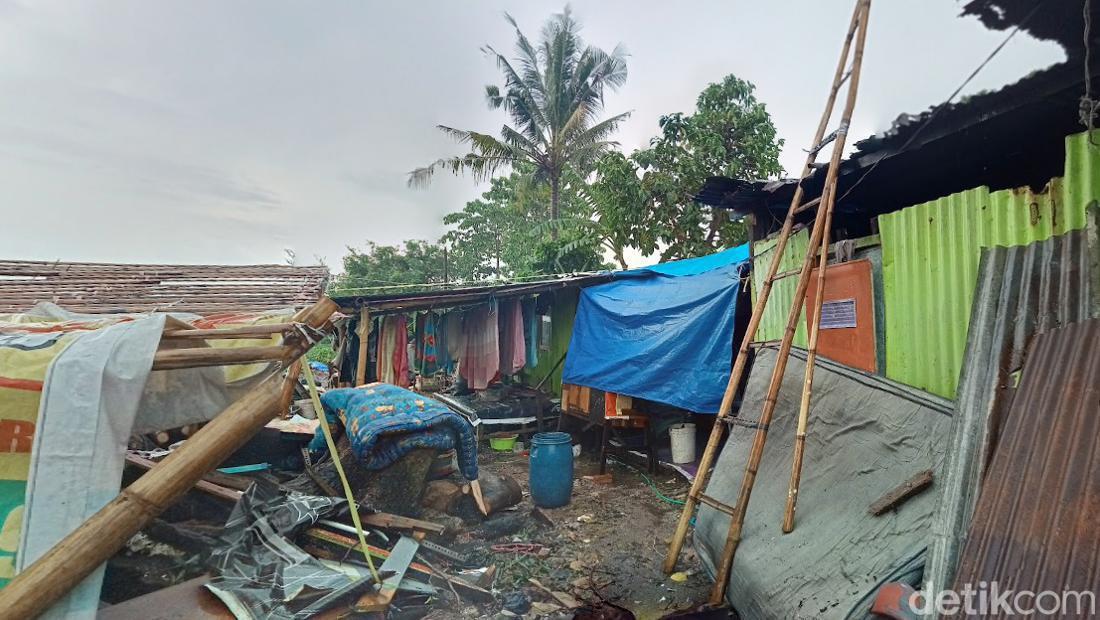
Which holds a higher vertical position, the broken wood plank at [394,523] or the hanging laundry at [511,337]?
the hanging laundry at [511,337]

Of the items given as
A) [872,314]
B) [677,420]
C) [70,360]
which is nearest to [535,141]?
[677,420]

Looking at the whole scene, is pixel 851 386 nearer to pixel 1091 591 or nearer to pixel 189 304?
pixel 1091 591

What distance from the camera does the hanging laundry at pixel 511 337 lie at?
940 centimetres

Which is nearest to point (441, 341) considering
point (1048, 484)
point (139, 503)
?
point (139, 503)

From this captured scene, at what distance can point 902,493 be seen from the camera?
259 centimetres

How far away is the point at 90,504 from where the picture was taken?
2.24 m

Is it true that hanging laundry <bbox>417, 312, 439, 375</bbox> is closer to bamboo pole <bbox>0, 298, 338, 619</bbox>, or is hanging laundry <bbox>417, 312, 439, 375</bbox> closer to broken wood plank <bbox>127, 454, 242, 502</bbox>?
broken wood plank <bbox>127, 454, 242, 502</bbox>

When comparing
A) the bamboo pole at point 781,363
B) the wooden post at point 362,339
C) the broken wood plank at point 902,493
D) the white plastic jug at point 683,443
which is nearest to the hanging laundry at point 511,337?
the wooden post at point 362,339

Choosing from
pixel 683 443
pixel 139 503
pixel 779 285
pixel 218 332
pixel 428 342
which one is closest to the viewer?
pixel 139 503

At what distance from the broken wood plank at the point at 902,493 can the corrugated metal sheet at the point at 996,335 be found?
140mm

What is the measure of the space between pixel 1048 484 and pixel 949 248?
5.77ft

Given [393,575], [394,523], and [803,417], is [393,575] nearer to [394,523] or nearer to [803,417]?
[394,523]

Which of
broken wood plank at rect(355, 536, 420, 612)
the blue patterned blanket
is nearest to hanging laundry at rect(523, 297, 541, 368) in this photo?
the blue patterned blanket

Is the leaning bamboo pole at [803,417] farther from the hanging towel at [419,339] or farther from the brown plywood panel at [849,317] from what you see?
the hanging towel at [419,339]
